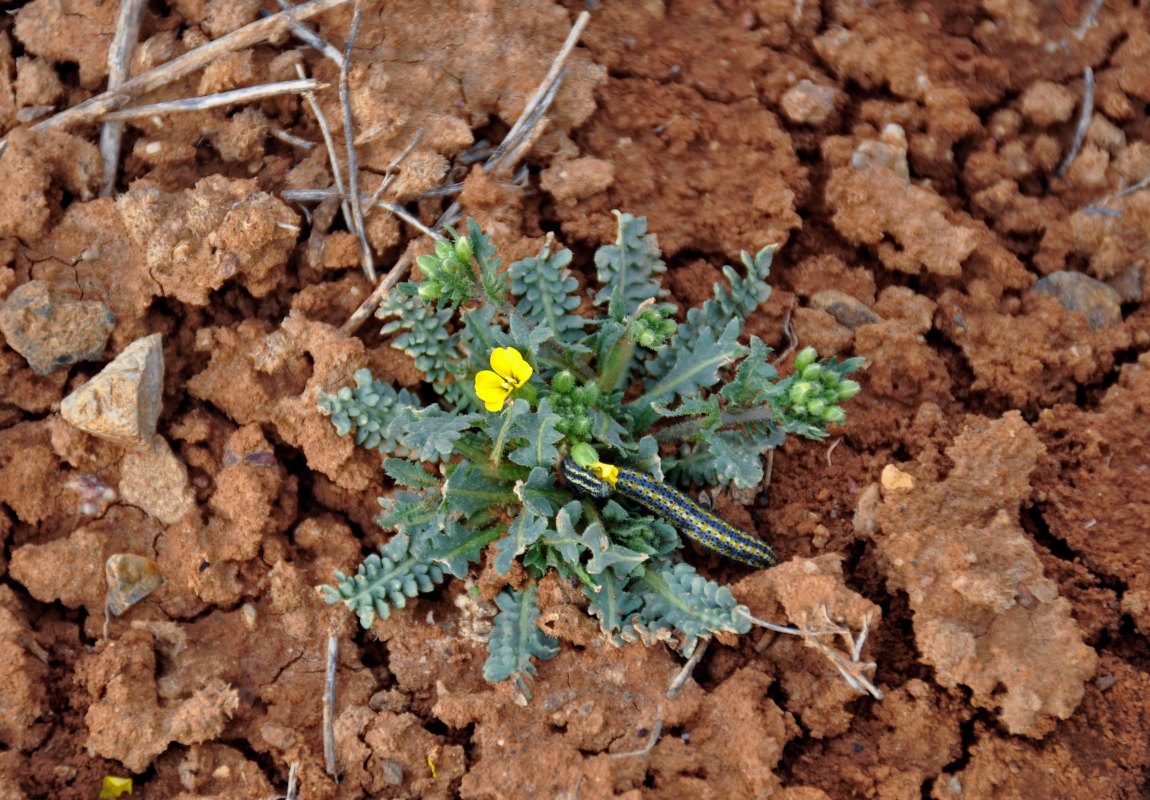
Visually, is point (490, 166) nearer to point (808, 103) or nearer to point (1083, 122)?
point (808, 103)

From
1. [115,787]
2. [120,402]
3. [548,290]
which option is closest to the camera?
[115,787]

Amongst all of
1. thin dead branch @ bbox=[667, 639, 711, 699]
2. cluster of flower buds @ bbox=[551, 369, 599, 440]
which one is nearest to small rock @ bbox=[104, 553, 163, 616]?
cluster of flower buds @ bbox=[551, 369, 599, 440]

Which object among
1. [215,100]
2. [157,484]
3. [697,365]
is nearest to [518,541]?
[697,365]

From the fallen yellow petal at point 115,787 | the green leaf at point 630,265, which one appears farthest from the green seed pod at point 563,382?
the fallen yellow petal at point 115,787

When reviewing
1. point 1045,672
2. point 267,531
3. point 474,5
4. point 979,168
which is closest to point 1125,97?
point 979,168

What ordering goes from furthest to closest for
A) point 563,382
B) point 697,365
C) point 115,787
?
point 697,365
point 563,382
point 115,787

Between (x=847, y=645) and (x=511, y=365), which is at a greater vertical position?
(x=511, y=365)

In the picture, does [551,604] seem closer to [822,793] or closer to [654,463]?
[654,463]
